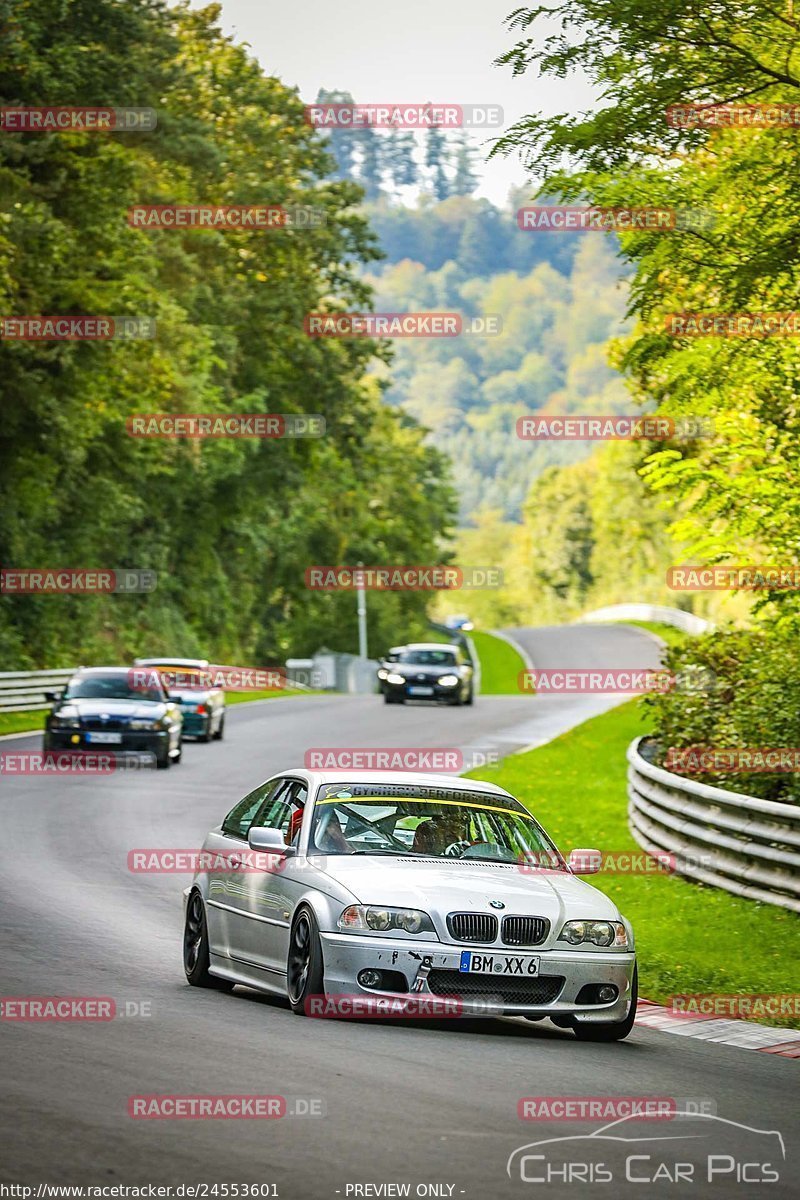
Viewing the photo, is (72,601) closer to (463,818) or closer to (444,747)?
(444,747)

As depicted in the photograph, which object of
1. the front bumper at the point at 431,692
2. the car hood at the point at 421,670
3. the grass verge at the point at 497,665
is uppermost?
the car hood at the point at 421,670

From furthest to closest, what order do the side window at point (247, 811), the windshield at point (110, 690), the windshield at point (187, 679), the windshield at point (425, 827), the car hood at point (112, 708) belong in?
the windshield at point (187, 679)
the windshield at point (110, 690)
the car hood at point (112, 708)
the side window at point (247, 811)
the windshield at point (425, 827)

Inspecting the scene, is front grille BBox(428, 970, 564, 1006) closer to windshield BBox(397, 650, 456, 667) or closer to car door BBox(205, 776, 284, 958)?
car door BBox(205, 776, 284, 958)

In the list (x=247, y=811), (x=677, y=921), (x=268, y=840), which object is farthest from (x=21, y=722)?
(x=268, y=840)

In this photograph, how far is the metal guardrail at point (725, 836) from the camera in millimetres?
15172

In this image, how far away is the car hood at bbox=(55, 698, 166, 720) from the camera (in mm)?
29328

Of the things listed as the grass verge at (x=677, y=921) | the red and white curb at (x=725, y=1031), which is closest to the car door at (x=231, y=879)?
the red and white curb at (x=725, y=1031)

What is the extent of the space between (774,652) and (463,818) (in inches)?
436

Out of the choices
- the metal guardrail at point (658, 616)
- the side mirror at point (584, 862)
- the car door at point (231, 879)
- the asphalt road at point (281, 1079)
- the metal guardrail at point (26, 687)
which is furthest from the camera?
the metal guardrail at point (658, 616)

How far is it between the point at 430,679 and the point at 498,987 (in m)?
37.6

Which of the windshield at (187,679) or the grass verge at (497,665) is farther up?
the windshield at (187,679)

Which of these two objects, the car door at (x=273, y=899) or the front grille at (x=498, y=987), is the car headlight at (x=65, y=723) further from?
the front grille at (x=498, y=987)

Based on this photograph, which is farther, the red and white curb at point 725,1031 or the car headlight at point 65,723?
the car headlight at point 65,723

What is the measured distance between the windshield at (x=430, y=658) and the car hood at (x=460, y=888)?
37.3 meters
